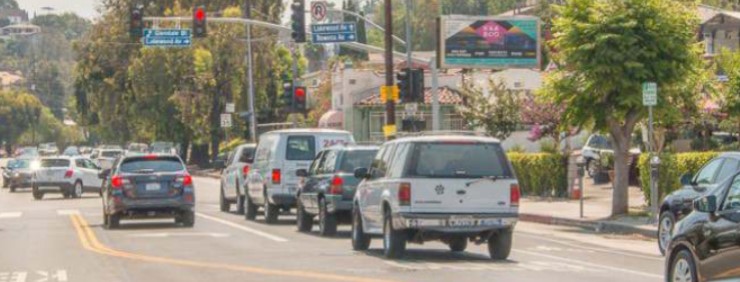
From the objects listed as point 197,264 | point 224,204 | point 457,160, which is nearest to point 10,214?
point 224,204

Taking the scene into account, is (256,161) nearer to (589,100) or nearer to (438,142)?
(589,100)

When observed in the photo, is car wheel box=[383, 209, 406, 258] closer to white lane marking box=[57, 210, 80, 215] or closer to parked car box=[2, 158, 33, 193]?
white lane marking box=[57, 210, 80, 215]

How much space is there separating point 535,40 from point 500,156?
4702 cm

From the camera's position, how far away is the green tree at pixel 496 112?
5225cm

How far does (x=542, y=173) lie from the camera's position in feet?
139

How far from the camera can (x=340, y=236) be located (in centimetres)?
2784

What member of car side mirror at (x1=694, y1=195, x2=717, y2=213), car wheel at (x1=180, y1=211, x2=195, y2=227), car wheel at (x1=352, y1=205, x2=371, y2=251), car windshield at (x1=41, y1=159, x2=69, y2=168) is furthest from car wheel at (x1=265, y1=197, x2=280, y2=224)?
car windshield at (x1=41, y1=159, x2=69, y2=168)

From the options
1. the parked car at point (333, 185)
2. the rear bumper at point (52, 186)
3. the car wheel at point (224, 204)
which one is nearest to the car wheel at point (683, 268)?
the parked car at point (333, 185)

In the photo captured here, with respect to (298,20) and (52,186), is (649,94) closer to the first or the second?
(298,20)

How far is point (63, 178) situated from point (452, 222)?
113 feet

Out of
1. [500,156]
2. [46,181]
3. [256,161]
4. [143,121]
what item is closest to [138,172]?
[256,161]

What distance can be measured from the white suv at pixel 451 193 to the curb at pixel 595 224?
7118mm

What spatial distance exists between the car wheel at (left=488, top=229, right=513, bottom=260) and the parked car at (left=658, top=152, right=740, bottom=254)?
7.66ft

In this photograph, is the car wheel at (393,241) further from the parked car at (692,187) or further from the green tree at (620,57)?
the green tree at (620,57)
